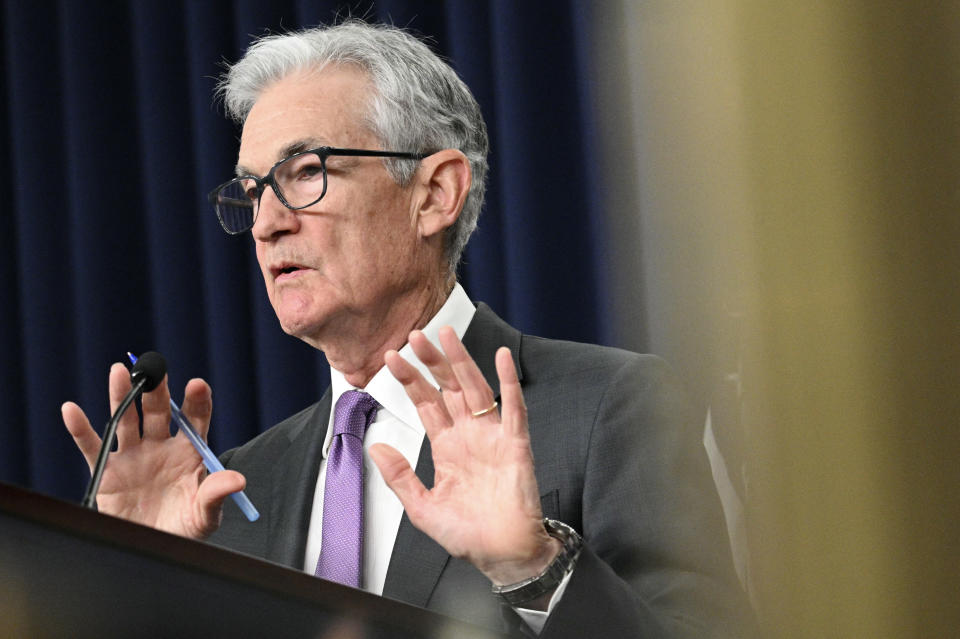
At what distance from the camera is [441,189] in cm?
157

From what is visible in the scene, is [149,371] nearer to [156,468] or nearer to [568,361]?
[156,468]

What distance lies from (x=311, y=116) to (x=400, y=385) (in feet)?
1.30

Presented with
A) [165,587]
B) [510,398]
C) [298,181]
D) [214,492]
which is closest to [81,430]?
[214,492]

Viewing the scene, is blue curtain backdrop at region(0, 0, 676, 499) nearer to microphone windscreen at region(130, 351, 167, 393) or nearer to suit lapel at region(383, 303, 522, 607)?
suit lapel at region(383, 303, 522, 607)

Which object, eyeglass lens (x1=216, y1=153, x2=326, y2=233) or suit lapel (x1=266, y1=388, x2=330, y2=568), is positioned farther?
eyeglass lens (x1=216, y1=153, x2=326, y2=233)

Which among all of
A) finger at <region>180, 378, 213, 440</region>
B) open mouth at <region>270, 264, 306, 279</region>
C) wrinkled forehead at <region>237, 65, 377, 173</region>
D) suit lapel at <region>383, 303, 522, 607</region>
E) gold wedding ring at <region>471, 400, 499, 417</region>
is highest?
wrinkled forehead at <region>237, 65, 377, 173</region>

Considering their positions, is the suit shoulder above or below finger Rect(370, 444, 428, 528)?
above

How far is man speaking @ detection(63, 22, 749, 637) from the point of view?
2.97 feet

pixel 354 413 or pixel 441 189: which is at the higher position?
pixel 441 189

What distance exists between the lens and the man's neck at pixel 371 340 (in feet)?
4.81

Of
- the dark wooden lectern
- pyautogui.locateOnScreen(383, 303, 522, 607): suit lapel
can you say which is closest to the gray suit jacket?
pyautogui.locateOnScreen(383, 303, 522, 607): suit lapel

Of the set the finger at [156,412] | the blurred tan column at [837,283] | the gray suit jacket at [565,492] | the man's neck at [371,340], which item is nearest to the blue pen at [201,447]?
the finger at [156,412]

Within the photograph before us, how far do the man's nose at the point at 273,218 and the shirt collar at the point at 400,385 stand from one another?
21 cm

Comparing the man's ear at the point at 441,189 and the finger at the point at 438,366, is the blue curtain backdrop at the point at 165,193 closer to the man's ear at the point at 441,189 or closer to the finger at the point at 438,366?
the man's ear at the point at 441,189
